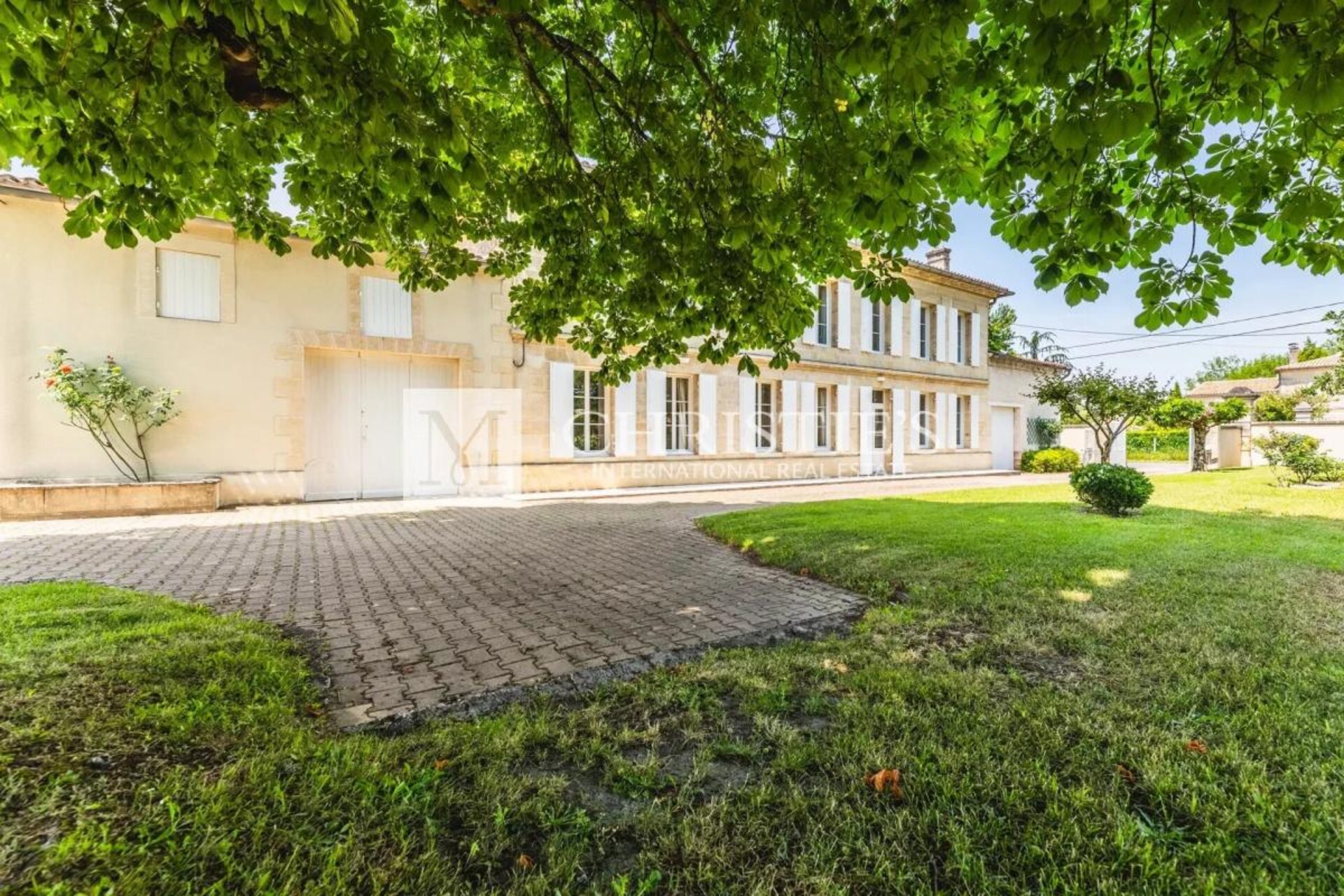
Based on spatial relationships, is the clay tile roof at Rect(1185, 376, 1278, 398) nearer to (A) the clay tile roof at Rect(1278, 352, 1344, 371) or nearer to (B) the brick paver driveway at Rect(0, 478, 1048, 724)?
(A) the clay tile roof at Rect(1278, 352, 1344, 371)

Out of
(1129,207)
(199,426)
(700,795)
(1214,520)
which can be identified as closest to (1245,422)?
(1214,520)

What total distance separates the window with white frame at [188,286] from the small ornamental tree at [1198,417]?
23.6 m

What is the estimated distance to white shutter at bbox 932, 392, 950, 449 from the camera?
725 inches

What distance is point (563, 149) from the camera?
416 cm

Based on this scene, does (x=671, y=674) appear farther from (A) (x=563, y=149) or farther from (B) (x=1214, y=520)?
(B) (x=1214, y=520)

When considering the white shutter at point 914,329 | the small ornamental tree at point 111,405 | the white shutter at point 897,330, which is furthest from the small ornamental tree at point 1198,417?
the small ornamental tree at point 111,405

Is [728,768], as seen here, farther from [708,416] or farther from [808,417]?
[808,417]

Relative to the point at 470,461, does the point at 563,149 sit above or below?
above

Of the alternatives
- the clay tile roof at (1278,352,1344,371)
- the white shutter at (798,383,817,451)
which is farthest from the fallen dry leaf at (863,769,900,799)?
the clay tile roof at (1278,352,1344,371)

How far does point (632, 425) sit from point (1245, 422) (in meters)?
22.3

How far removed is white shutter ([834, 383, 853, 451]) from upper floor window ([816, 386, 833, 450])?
24 centimetres

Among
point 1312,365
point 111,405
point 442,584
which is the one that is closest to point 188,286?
point 111,405

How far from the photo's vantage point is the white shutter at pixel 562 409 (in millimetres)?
12023

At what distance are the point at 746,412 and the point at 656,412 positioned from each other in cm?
271
